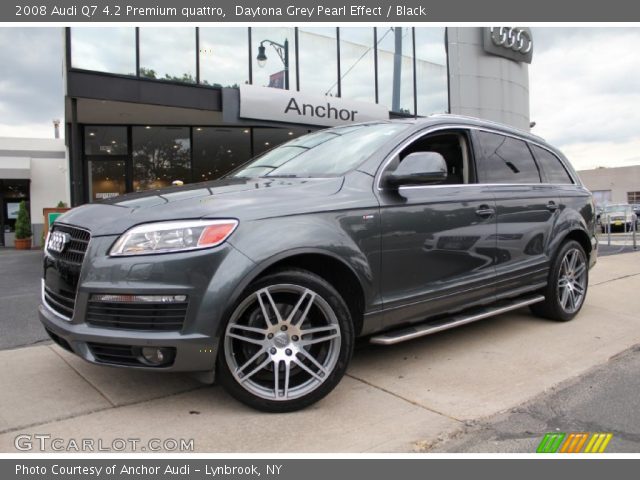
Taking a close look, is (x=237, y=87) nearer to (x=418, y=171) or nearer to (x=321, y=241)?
(x=418, y=171)

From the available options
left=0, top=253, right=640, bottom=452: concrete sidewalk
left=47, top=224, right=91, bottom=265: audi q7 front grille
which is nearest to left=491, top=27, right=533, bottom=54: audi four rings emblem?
left=0, top=253, right=640, bottom=452: concrete sidewalk

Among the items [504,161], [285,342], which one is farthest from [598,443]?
[504,161]

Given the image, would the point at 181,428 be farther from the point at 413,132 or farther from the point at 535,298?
the point at 535,298

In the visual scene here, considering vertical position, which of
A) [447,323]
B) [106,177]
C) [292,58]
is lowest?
[447,323]

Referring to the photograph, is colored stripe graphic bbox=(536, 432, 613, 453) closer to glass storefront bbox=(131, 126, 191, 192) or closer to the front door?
the front door

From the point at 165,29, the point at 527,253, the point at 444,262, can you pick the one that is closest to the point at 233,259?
the point at 444,262

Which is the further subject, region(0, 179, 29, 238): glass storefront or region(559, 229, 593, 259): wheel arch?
region(0, 179, 29, 238): glass storefront

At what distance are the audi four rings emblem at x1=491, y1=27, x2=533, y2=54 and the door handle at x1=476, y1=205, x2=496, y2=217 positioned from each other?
16.8 metres

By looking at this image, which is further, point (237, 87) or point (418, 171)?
point (237, 87)

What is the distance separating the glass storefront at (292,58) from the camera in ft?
39.7

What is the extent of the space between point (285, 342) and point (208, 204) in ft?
2.90

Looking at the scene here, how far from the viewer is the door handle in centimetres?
407

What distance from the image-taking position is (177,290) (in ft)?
8.70

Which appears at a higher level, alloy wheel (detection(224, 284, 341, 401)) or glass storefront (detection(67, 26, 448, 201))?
glass storefront (detection(67, 26, 448, 201))
